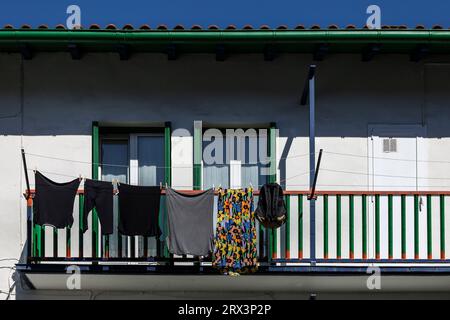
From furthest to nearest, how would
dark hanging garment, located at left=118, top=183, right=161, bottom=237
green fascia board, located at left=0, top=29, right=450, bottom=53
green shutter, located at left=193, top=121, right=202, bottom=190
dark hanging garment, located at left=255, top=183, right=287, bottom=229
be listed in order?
green shutter, located at left=193, top=121, right=202, bottom=190, green fascia board, located at left=0, top=29, right=450, bottom=53, dark hanging garment, located at left=118, top=183, right=161, bottom=237, dark hanging garment, located at left=255, top=183, right=287, bottom=229

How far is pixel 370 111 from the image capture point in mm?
11062

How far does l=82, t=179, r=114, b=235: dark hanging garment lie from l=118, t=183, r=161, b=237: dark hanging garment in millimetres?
147

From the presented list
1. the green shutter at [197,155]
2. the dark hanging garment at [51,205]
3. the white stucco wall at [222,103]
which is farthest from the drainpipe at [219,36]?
the dark hanging garment at [51,205]

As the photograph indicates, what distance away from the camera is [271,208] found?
975 centimetres

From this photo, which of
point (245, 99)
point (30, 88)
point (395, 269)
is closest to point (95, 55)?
point (30, 88)

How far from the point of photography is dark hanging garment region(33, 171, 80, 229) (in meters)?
9.79

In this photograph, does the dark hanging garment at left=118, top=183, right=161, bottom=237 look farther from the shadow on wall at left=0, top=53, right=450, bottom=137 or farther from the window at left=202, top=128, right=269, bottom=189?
the shadow on wall at left=0, top=53, right=450, bottom=137

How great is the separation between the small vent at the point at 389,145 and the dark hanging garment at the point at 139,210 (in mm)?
3422

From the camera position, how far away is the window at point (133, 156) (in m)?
11.1

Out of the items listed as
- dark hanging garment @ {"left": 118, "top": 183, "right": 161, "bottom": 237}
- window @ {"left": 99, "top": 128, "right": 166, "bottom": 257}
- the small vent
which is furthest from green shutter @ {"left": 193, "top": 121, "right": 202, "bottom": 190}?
the small vent

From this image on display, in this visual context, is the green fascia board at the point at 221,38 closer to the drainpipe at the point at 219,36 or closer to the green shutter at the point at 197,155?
the drainpipe at the point at 219,36

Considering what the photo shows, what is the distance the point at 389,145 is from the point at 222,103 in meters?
2.51
